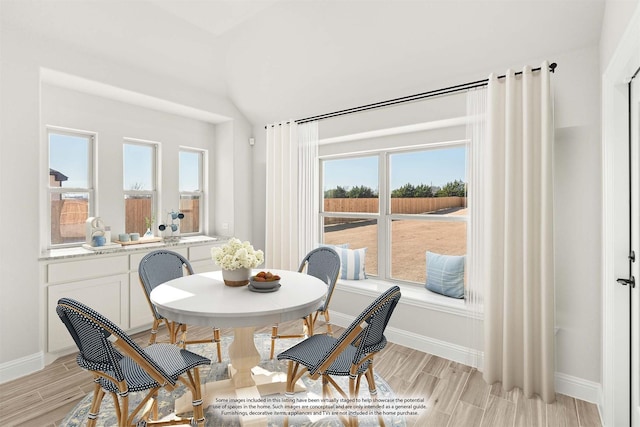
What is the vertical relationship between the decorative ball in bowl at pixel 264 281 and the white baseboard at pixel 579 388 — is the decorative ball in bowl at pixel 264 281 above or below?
above

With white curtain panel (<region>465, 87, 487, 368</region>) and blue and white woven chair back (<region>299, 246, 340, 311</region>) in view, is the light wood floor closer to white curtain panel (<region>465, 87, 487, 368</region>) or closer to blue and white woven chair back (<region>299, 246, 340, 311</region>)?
white curtain panel (<region>465, 87, 487, 368</region>)

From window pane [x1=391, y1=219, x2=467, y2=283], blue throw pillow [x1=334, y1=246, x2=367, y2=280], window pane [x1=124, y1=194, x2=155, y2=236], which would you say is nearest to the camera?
window pane [x1=391, y1=219, x2=467, y2=283]

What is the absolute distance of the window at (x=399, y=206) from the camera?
3289 mm

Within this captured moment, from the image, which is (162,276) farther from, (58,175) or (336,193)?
(336,193)

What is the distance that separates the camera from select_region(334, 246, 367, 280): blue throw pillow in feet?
12.4

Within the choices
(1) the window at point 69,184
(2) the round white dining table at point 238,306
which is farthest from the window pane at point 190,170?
(2) the round white dining table at point 238,306

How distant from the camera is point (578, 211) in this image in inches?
91.5

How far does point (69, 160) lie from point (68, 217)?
23.4 inches

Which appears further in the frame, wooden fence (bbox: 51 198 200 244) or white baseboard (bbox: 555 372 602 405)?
wooden fence (bbox: 51 198 200 244)

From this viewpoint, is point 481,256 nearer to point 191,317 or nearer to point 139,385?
point 191,317

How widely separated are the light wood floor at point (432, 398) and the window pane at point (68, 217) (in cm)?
124

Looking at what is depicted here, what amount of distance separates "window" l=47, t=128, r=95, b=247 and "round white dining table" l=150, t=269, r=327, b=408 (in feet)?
6.16

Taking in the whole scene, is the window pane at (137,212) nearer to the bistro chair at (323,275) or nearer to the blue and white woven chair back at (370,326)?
the bistro chair at (323,275)

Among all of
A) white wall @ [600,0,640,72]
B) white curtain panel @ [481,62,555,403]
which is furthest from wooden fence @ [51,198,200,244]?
white wall @ [600,0,640,72]
